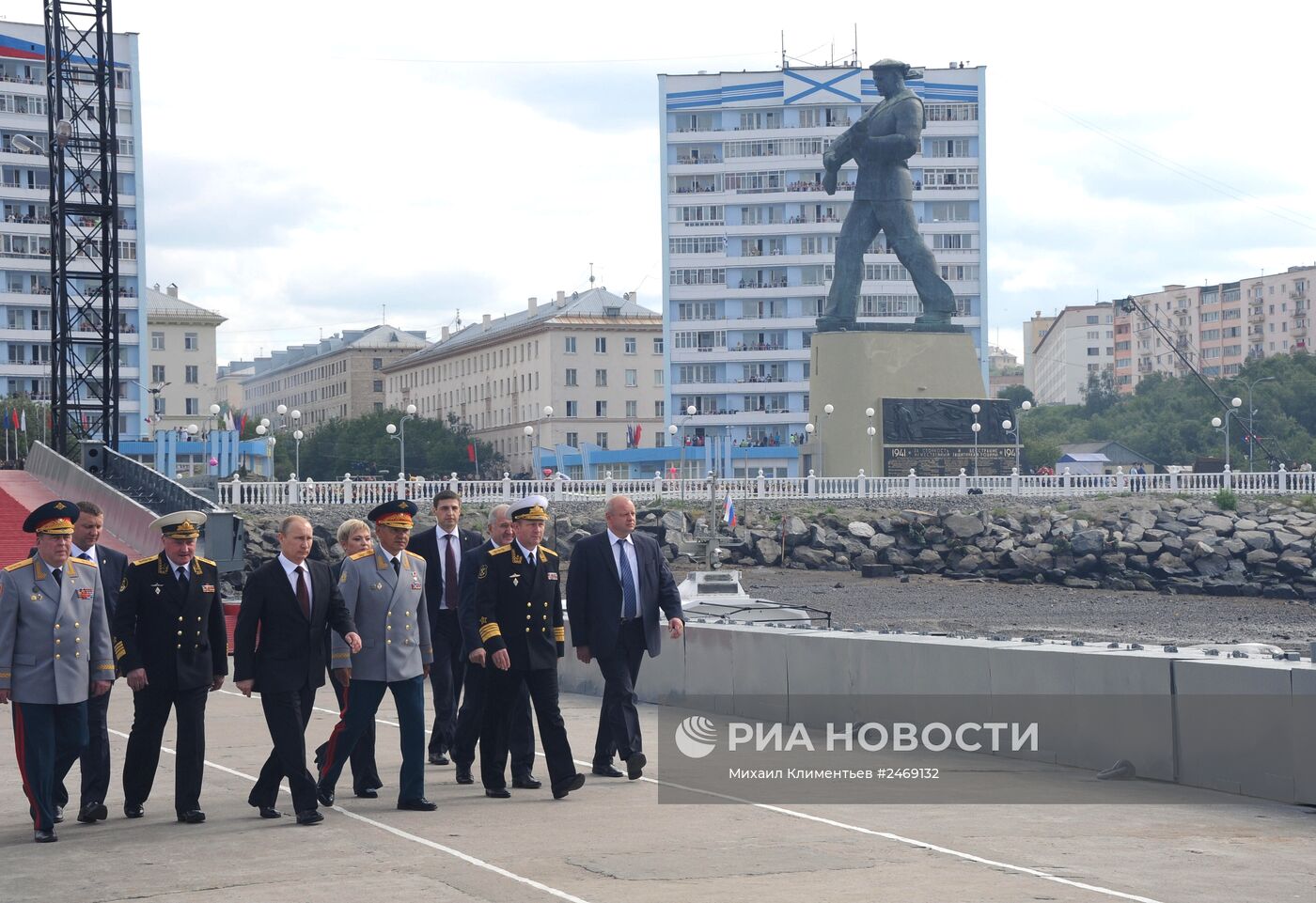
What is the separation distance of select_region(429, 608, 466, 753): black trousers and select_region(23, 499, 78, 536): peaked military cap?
272 cm

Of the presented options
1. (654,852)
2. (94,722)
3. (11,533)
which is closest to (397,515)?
(94,722)

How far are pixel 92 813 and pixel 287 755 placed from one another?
1.11 m

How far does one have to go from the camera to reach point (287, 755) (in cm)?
920

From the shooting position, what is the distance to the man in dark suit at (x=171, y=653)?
9320 millimetres

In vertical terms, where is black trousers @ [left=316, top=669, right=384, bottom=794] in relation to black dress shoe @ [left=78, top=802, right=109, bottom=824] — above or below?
above

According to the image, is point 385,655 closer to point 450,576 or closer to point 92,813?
point 92,813

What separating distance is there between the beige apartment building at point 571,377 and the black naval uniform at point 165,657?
332 ft

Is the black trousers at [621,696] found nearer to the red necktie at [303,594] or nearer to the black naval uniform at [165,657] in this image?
the red necktie at [303,594]

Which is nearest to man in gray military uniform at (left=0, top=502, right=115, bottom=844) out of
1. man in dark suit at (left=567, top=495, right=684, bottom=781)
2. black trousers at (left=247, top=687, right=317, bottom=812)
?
black trousers at (left=247, top=687, right=317, bottom=812)

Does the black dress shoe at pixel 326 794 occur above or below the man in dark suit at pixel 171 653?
below

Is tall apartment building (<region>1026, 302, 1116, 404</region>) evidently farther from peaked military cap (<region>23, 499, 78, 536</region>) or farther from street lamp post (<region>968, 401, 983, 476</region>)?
peaked military cap (<region>23, 499, 78, 536</region>)

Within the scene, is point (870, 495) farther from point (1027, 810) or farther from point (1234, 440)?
point (1234, 440)

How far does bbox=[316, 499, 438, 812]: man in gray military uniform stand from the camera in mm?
9594

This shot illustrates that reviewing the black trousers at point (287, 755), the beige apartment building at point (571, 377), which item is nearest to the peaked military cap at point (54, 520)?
the black trousers at point (287, 755)
